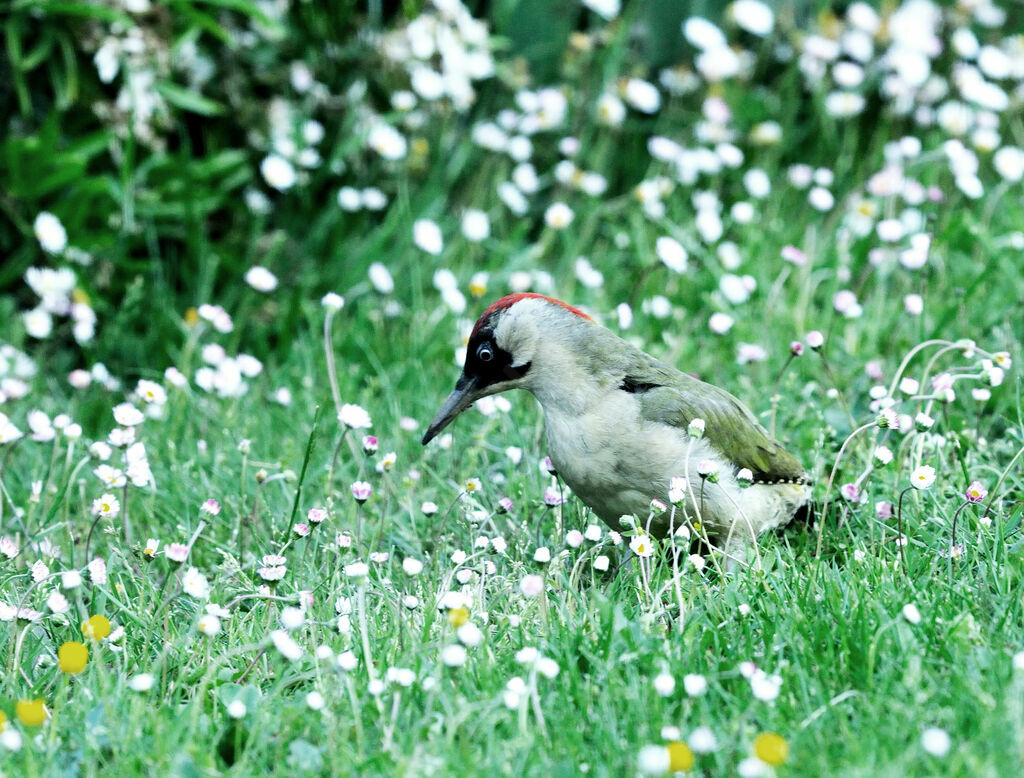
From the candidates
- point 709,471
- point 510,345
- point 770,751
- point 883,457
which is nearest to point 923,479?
point 883,457

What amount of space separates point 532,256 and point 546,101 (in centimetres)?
100

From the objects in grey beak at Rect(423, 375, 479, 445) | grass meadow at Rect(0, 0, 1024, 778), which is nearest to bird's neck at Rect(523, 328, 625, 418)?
grey beak at Rect(423, 375, 479, 445)

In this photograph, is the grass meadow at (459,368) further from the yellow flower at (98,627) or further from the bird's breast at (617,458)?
the bird's breast at (617,458)

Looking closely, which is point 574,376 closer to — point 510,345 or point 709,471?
point 510,345

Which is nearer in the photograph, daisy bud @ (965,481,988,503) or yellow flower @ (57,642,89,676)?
yellow flower @ (57,642,89,676)

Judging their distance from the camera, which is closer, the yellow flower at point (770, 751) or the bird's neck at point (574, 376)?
the yellow flower at point (770, 751)

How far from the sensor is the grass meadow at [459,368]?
3.34 m

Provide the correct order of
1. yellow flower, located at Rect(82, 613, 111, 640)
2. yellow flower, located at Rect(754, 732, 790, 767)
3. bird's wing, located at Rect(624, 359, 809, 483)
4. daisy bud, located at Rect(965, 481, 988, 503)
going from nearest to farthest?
yellow flower, located at Rect(754, 732, 790, 767) → yellow flower, located at Rect(82, 613, 111, 640) → daisy bud, located at Rect(965, 481, 988, 503) → bird's wing, located at Rect(624, 359, 809, 483)

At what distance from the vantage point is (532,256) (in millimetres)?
6711

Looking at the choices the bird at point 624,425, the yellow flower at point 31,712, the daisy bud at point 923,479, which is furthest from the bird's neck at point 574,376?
the yellow flower at point 31,712

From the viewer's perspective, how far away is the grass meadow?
334 centimetres

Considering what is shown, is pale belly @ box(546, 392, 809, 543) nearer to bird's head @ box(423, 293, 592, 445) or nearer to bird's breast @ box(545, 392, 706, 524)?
bird's breast @ box(545, 392, 706, 524)

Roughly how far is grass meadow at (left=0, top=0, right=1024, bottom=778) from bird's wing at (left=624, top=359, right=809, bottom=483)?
9.6 inches

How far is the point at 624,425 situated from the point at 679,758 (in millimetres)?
1548
